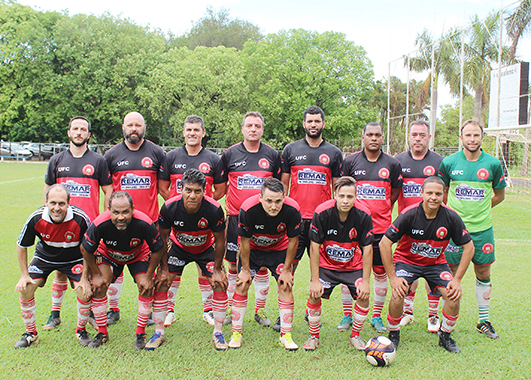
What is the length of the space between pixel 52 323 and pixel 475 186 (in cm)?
472

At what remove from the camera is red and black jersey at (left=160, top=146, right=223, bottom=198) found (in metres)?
4.75

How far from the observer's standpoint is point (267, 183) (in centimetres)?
396

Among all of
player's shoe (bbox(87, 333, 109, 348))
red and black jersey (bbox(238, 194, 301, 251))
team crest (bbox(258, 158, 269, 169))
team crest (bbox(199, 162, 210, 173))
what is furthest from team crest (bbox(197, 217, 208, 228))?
player's shoe (bbox(87, 333, 109, 348))

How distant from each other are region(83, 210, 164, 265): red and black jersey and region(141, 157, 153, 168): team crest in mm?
866

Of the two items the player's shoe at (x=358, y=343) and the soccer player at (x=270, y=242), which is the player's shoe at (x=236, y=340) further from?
the player's shoe at (x=358, y=343)

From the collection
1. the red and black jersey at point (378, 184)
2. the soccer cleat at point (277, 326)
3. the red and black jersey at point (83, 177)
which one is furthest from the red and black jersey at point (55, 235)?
the red and black jersey at point (378, 184)

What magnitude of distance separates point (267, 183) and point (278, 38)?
31.9 m

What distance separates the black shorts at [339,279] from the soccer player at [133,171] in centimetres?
210

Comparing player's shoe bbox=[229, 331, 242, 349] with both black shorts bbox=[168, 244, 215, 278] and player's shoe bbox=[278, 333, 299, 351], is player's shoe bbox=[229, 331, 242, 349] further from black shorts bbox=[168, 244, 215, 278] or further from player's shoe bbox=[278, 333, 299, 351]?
black shorts bbox=[168, 244, 215, 278]

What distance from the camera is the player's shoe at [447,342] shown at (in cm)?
392

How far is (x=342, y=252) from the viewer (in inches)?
165

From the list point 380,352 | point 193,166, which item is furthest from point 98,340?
point 380,352

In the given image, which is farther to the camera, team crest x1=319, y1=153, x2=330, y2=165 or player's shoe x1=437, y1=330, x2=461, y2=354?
team crest x1=319, y1=153, x2=330, y2=165

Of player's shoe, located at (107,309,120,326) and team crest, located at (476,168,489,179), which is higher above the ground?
team crest, located at (476,168,489,179)
